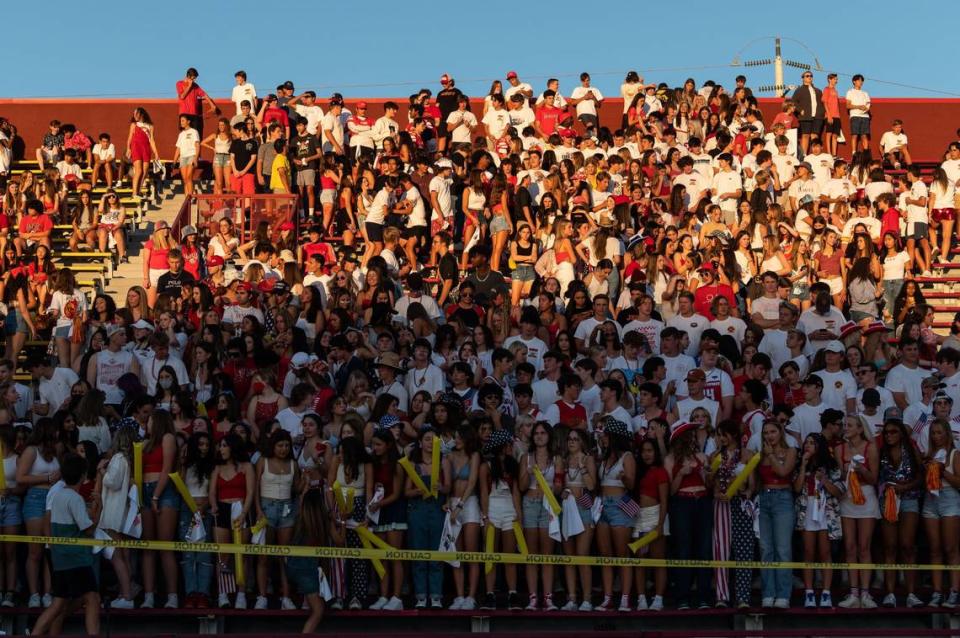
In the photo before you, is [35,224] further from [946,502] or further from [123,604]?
[946,502]

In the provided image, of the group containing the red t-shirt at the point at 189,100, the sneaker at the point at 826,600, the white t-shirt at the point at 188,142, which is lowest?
the sneaker at the point at 826,600

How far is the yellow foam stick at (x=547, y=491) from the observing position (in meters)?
12.6

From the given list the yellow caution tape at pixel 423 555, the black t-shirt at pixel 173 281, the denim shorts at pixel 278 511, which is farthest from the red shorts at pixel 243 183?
the yellow caution tape at pixel 423 555

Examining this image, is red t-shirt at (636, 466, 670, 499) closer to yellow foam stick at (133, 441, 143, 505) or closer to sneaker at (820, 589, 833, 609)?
sneaker at (820, 589, 833, 609)

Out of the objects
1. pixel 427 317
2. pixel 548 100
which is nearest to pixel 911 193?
pixel 548 100

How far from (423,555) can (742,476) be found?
275 centimetres

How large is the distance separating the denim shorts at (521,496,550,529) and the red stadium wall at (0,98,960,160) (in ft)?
45.1

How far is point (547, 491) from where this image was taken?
12570 mm

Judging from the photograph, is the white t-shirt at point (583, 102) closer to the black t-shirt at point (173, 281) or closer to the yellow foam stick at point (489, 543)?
the black t-shirt at point (173, 281)

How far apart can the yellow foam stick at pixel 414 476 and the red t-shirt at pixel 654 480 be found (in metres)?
1.82

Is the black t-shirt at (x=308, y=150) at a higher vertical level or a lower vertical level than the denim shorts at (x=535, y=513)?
higher

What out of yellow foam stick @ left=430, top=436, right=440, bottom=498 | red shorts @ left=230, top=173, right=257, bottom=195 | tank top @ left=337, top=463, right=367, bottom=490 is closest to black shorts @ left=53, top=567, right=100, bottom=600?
tank top @ left=337, top=463, right=367, bottom=490

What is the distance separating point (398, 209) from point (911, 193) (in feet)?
22.8

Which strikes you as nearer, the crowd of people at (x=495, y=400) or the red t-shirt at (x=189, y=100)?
the crowd of people at (x=495, y=400)
